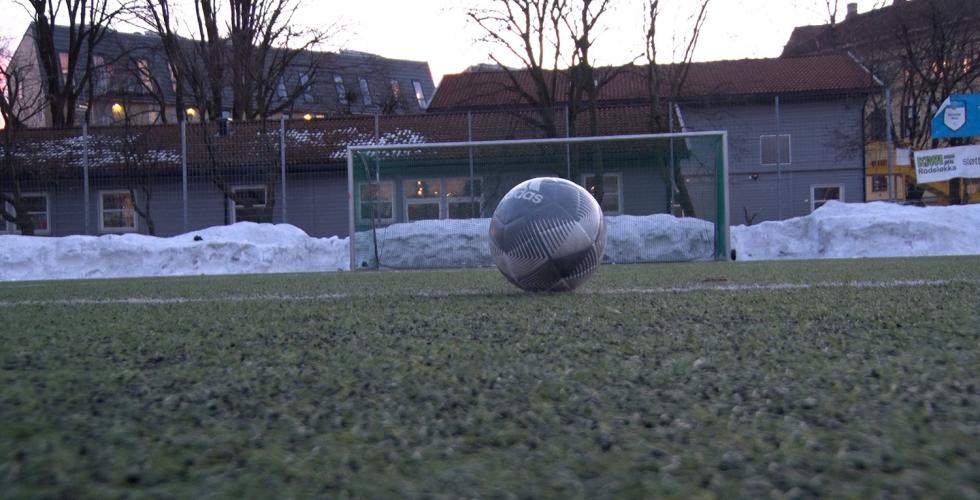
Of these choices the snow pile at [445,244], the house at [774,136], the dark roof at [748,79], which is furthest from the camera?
the dark roof at [748,79]

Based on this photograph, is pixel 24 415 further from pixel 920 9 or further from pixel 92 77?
pixel 92 77

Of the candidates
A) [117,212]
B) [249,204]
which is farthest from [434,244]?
[117,212]

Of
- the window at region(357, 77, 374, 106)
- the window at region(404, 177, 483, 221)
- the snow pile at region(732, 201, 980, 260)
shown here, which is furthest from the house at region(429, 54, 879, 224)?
the window at region(357, 77, 374, 106)

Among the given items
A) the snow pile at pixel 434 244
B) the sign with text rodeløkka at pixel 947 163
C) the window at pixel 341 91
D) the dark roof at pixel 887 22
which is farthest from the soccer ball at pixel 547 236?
the window at pixel 341 91

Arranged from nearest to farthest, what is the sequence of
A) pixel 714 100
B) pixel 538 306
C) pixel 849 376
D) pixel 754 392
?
pixel 754 392, pixel 849 376, pixel 538 306, pixel 714 100

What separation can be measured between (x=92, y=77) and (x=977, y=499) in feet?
125

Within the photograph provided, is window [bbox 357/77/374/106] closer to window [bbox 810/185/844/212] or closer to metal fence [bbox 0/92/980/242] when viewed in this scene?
metal fence [bbox 0/92/980/242]

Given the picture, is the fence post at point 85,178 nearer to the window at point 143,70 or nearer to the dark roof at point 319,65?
the dark roof at point 319,65

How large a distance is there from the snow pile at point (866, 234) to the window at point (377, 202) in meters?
7.14

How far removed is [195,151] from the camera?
65.9 feet

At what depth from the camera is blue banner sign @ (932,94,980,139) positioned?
21.2m

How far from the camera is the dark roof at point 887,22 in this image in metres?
29.5

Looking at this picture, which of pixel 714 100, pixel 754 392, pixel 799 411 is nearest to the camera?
pixel 799 411

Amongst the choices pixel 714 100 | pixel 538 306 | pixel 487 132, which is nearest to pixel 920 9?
pixel 714 100
